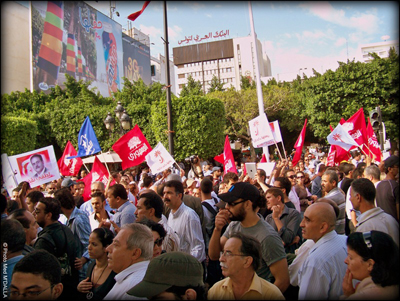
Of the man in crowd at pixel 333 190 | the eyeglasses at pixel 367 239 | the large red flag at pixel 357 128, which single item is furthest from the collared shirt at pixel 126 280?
the large red flag at pixel 357 128

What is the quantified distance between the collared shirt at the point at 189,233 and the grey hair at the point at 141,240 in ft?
4.36

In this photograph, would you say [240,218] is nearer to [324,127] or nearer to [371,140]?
[371,140]

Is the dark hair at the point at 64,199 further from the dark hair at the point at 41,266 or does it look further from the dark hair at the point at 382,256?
the dark hair at the point at 382,256

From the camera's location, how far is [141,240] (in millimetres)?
2816

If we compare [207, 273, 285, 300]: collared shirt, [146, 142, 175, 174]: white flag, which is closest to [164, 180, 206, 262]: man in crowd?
[207, 273, 285, 300]: collared shirt

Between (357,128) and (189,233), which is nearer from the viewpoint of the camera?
(189,233)

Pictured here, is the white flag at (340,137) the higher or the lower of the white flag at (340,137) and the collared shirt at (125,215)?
the higher

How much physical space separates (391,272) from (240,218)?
1.33m

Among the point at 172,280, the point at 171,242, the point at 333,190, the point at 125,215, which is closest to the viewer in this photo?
the point at 172,280

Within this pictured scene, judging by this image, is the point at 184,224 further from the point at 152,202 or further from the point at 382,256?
the point at 382,256

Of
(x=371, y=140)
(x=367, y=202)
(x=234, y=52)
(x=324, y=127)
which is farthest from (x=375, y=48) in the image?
(x=367, y=202)

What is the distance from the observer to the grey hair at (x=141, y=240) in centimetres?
279

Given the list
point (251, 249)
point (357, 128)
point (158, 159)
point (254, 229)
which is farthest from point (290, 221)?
point (357, 128)

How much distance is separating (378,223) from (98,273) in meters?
2.67
